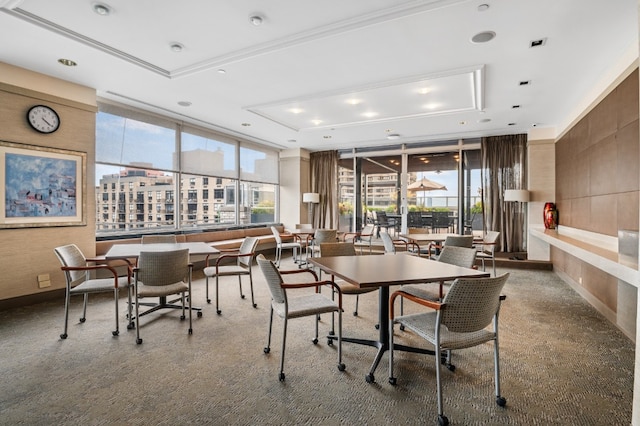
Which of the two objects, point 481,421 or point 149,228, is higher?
point 149,228

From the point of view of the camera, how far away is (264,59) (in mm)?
3916

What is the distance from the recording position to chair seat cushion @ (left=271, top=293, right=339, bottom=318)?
2432mm

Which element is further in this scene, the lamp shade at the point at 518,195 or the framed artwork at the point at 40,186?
the lamp shade at the point at 518,195

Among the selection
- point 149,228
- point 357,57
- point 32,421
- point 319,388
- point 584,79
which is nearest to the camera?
point 32,421

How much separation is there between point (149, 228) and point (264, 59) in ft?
13.1

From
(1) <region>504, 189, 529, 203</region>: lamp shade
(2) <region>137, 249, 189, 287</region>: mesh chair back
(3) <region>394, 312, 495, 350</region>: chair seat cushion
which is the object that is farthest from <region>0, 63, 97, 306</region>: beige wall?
(1) <region>504, 189, 529, 203</region>: lamp shade

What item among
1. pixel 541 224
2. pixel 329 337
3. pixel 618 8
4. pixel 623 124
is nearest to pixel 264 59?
pixel 329 337

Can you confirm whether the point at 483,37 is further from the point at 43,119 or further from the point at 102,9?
the point at 43,119

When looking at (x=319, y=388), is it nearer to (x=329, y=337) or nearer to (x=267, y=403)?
(x=267, y=403)

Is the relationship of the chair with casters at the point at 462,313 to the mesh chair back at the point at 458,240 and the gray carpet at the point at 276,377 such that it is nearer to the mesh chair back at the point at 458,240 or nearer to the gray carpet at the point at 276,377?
the gray carpet at the point at 276,377

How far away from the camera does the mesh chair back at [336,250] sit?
362cm

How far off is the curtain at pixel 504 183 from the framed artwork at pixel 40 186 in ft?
26.4

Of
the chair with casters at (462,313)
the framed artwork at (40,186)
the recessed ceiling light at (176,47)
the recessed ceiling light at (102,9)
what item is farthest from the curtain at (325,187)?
the chair with casters at (462,313)

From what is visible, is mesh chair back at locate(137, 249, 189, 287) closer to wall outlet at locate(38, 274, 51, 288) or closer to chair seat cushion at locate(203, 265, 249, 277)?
chair seat cushion at locate(203, 265, 249, 277)
